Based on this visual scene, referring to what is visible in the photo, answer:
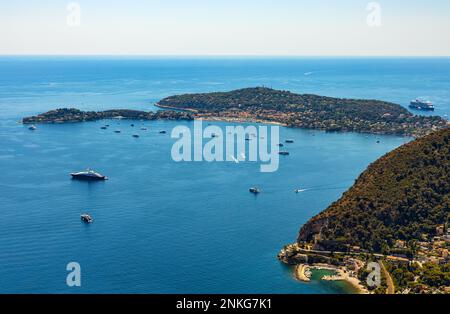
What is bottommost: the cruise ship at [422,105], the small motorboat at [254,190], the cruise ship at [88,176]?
the small motorboat at [254,190]

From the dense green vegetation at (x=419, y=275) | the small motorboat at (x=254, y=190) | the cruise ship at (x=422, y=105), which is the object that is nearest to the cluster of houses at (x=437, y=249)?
the dense green vegetation at (x=419, y=275)

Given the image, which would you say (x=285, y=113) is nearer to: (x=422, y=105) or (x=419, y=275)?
(x=422, y=105)

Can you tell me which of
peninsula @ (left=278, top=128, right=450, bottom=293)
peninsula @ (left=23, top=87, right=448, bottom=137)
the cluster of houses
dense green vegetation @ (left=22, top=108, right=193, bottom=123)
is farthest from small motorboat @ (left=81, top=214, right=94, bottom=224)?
dense green vegetation @ (left=22, top=108, right=193, bottom=123)

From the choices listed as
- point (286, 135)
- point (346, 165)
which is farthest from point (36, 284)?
point (286, 135)

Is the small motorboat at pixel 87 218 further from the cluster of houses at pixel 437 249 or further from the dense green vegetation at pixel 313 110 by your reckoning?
the dense green vegetation at pixel 313 110

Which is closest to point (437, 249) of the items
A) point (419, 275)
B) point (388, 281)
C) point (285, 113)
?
point (419, 275)
